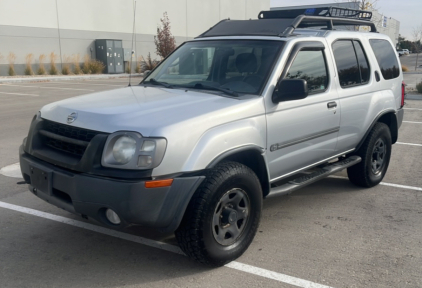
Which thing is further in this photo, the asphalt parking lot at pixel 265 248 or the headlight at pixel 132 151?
the asphalt parking lot at pixel 265 248

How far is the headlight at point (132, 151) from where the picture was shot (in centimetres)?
311

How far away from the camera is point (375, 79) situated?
18.1ft

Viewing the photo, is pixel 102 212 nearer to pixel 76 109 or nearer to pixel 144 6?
pixel 76 109

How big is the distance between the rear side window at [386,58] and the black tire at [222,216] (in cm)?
298

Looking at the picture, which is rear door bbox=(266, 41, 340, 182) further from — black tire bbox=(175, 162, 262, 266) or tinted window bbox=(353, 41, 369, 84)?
tinted window bbox=(353, 41, 369, 84)

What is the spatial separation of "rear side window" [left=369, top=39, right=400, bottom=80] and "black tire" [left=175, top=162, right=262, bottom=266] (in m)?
2.98

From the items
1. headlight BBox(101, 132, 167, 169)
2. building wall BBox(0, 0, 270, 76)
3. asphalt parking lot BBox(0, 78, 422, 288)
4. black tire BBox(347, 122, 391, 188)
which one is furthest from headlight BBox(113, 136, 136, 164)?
building wall BBox(0, 0, 270, 76)

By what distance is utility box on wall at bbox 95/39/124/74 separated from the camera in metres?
29.7

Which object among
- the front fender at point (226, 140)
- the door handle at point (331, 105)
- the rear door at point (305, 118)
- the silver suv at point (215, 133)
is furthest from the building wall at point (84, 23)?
the front fender at point (226, 140)

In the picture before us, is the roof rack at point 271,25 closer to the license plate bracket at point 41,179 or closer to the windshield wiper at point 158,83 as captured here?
the windshield wiper at point 158,83

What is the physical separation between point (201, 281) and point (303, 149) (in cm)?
174

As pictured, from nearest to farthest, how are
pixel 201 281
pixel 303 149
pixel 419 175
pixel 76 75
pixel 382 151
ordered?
pixel 201 281
pixel 303 149
pixel 382 151
pixel 419 175
pixel 76 75

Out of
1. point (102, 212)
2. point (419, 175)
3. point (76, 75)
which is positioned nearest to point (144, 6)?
point (76, 75)

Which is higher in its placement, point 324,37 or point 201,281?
point 324,37
